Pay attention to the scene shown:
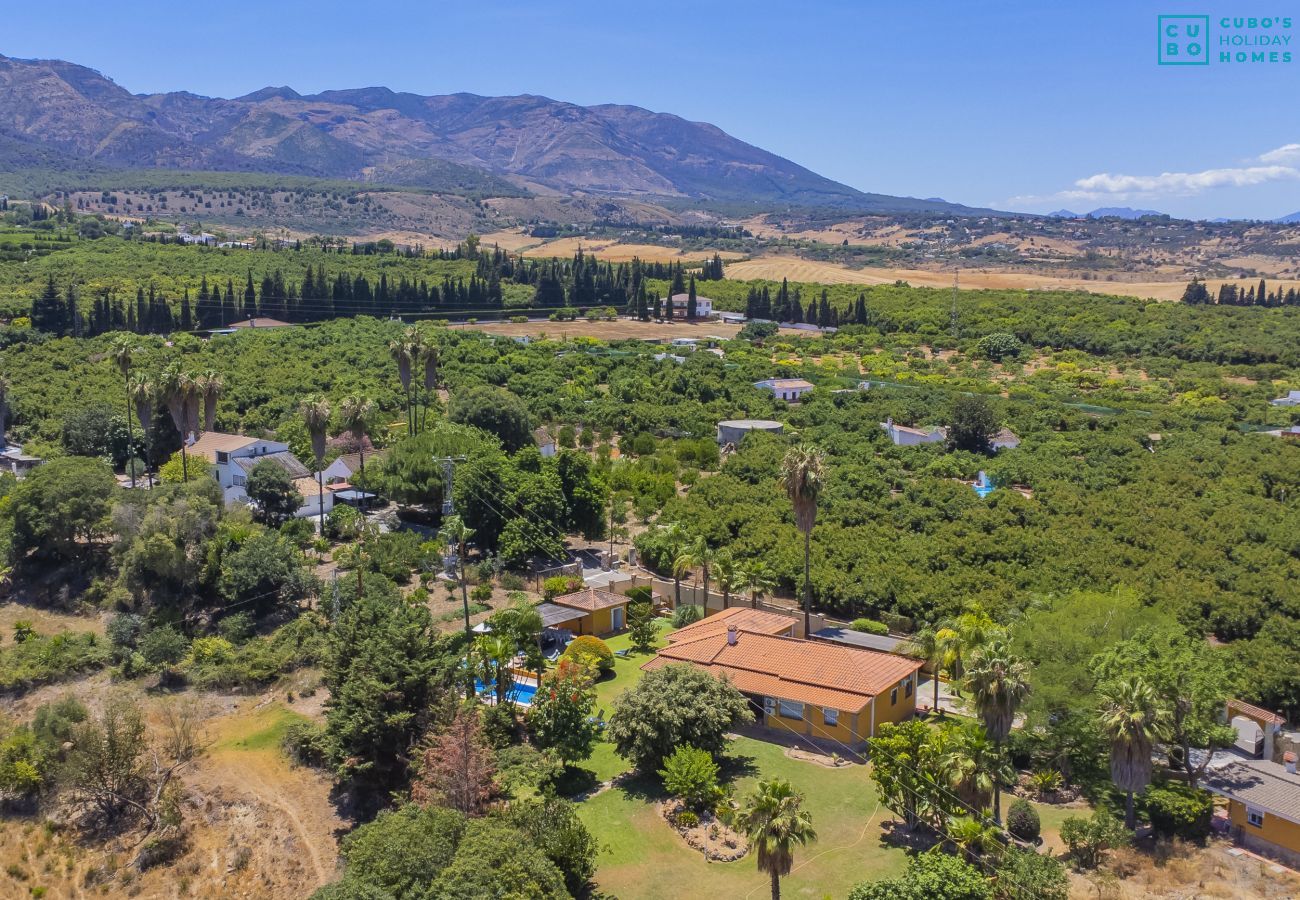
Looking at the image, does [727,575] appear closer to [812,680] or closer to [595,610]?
[595,610]

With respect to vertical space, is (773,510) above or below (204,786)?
above

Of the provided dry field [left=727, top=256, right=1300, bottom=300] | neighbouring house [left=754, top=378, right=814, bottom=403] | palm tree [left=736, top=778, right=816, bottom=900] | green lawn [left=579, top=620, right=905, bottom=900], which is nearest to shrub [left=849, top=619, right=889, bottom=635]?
green lawn [left=579, top=620, right=905, bottom=900]

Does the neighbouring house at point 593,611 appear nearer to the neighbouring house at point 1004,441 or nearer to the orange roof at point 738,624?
the orange roof at point 738,624

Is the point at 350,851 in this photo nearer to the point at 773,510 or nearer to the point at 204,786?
the point at 204,786

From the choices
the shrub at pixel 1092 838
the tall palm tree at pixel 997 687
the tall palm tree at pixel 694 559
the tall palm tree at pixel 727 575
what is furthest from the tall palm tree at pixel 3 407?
the shrub at pixel 1092 838

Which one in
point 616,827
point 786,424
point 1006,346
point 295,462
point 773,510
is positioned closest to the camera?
point 616,827

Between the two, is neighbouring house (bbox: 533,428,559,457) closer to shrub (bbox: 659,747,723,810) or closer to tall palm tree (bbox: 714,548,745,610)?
tall palm tree (bbox: 714,548,745,610)

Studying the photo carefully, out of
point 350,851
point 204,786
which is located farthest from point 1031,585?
point 204,786
